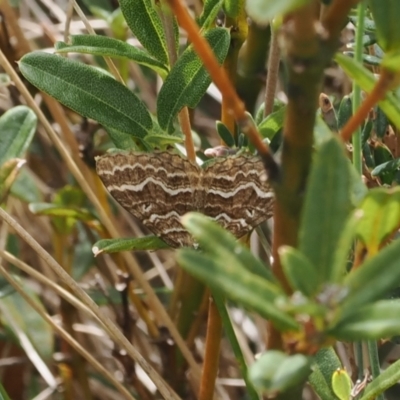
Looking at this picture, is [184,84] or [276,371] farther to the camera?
[184,84]

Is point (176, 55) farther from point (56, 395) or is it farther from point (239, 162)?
point (56, 395)

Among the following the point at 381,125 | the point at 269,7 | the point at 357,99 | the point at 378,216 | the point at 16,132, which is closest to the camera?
the point at 269,7

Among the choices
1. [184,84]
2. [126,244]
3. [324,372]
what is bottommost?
[324,372]

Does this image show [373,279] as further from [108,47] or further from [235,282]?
[108,47]

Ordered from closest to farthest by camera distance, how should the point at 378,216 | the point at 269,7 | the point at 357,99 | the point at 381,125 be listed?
the point at 269,7
the point at 378,216
the point at 357,99
the point at 381,125

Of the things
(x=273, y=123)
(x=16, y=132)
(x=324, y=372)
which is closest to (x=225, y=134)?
(x=273, y=123)

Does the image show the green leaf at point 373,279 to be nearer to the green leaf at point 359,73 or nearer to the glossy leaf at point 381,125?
the green leaf at point 359,73

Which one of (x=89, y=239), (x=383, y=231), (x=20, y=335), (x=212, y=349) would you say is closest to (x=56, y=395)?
(x=20, y=335)

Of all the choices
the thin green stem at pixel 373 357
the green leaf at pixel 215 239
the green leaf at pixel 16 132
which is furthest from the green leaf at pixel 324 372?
the green leaf at pixel 16 132
